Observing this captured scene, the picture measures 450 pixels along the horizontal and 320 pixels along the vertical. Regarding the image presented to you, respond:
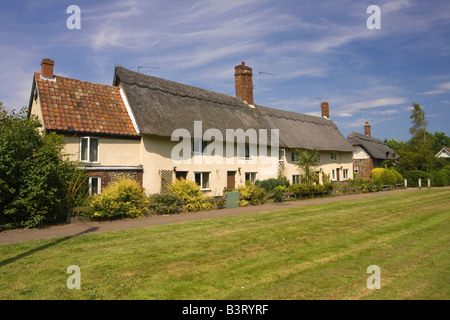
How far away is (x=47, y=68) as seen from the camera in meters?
18.5

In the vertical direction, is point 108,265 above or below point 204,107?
below

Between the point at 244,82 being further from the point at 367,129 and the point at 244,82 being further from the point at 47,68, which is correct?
the point at 367,129

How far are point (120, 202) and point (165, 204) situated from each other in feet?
8.52

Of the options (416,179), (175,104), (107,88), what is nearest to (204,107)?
(175,104)

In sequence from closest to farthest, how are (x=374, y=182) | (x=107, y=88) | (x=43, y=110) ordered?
(x=43, y=110)
(x=107, y=88)
(x=374, y=182)

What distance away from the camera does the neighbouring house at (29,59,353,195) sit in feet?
57.0

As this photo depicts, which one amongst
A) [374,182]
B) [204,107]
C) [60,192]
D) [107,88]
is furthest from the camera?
[374,182]

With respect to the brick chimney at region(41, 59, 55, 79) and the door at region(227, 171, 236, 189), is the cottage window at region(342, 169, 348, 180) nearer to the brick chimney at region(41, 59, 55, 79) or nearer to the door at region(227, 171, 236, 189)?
the door at region(227, 171, 236, 189)

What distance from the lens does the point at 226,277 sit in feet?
20.5

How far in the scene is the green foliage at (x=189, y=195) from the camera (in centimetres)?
1742

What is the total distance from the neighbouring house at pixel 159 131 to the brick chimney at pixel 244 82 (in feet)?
4.34

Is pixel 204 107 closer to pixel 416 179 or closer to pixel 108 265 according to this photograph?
pixel 108 265
